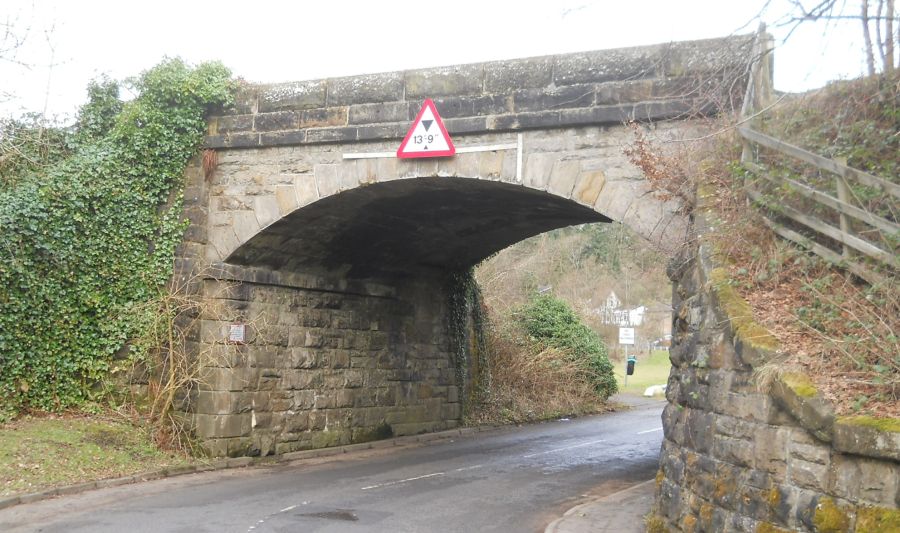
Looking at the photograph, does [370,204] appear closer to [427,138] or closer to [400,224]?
[400,224]

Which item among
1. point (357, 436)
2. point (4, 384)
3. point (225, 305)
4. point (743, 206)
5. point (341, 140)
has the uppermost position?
point (341, 140)

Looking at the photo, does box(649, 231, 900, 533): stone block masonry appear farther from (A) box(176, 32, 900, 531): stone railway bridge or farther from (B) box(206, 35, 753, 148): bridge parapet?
(B) box(206, 35, 753, 148): bridge parapet

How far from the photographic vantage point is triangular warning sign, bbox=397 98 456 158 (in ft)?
35.0

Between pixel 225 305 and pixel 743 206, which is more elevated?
pixel 743 206

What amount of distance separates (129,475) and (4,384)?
2.24 meters

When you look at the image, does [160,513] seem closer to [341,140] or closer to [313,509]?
[313,509]

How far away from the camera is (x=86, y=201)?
1150cm

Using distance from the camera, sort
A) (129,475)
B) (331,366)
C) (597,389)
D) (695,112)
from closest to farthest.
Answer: (695,112) → (129,475) → (331,366) → (597,389)

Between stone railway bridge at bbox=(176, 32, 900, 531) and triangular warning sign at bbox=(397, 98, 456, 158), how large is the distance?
0.13m

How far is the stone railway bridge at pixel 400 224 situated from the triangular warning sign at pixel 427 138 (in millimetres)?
131

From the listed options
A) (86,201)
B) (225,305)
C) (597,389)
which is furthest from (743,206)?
(597,389)

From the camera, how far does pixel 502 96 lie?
1053cm

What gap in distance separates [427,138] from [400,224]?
10.00 feet

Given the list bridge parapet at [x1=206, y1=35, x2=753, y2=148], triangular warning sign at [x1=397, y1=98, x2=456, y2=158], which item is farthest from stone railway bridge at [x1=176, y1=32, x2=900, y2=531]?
triangular warning sign at [x1=397, y1=98, x2=456, y2=158]
